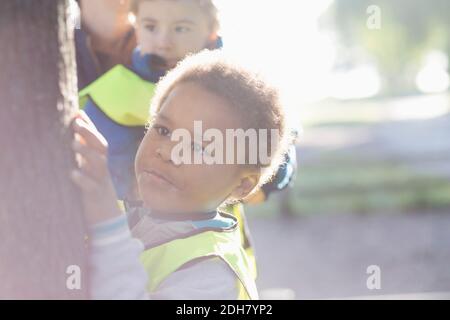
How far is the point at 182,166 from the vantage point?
7.59 ft

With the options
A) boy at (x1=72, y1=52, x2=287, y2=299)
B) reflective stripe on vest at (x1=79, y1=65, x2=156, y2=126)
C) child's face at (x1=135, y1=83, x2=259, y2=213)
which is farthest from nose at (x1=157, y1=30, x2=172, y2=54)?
child's face at (x1=135, y1=83, x2=259, y2=213)

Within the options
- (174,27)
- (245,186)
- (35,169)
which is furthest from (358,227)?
(35,169)

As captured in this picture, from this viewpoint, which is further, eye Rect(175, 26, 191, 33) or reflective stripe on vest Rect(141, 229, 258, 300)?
eye Rect(175, 26, 191, 33)

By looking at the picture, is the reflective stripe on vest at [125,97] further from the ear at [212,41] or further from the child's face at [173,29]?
the ear at [212,41]

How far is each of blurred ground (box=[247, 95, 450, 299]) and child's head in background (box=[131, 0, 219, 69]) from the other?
388cm

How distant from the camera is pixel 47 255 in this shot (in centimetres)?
219

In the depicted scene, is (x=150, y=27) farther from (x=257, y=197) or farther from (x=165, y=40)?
(x=257, y=197)

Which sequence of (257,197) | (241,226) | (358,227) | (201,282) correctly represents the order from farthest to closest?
(358,227), (257,197), (241,226), (201,282)

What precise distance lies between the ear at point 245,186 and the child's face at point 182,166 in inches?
2.2

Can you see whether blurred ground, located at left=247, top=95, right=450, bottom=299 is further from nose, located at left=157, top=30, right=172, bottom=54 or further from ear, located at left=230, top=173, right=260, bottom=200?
ear, located at left=230, top=173, right=260, bottom=200

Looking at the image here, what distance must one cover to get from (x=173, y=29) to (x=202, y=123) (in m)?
0.78

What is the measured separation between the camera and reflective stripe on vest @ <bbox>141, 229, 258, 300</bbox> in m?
2.24
